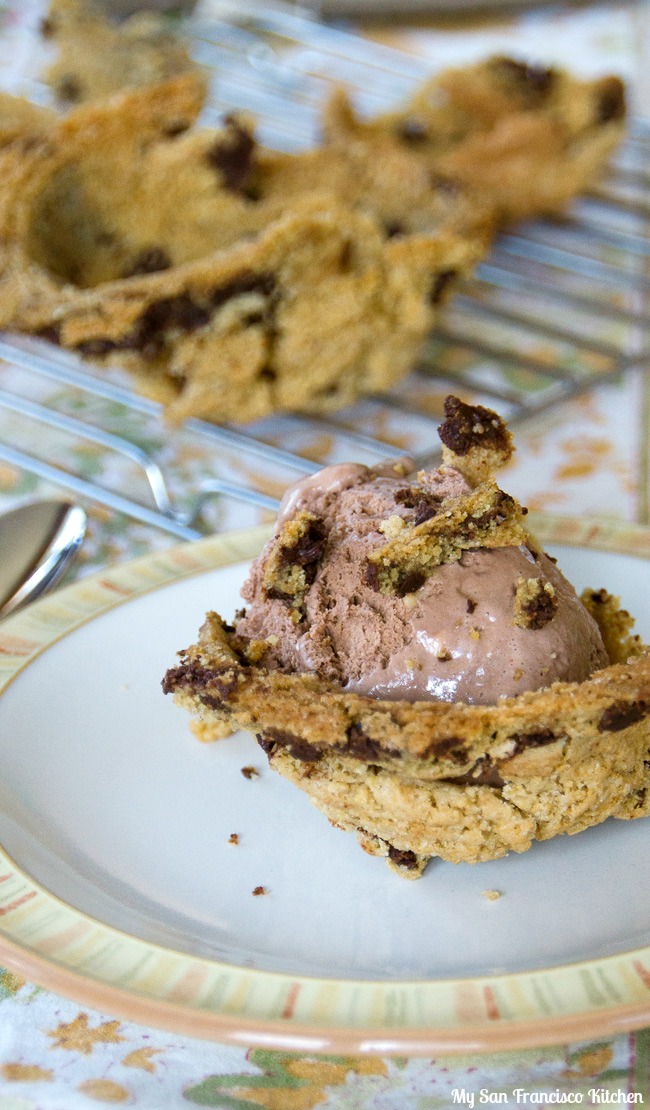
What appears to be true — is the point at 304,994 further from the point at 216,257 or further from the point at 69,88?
the point at 69,88

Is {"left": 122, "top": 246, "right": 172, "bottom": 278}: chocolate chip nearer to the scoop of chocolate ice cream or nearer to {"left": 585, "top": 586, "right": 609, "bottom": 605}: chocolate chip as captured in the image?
the scoop of chocolate ice cream

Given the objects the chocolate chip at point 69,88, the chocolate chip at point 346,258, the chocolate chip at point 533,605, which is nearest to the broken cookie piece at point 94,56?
the chocolate chip at point 69,88

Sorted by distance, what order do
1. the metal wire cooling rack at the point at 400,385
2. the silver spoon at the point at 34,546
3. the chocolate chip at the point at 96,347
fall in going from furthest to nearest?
the metal wire cooling rack at the point at 400,385
the chocolate chip at the point at 96,347
the silver spoon at the point at 34,546

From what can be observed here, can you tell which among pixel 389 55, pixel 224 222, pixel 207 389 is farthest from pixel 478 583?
pixel 389 55

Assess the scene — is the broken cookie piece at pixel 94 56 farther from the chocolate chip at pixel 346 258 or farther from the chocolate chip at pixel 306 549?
the chocolate chip at pixel 306 549

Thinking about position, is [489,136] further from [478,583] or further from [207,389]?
[478,583]

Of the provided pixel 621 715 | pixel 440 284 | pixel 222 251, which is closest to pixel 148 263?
pixel 222 251
